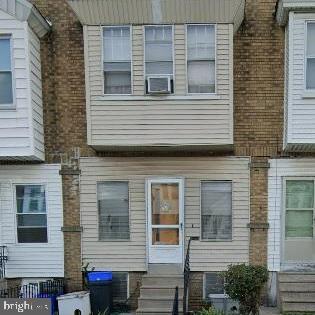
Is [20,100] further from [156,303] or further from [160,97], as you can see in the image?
[156,303]

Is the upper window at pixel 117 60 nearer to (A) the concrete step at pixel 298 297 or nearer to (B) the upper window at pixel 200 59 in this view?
(B) the upper window at pixel 200 59

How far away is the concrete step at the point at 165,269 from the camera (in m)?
8.15

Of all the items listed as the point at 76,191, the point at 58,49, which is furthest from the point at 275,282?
the point at 58,49

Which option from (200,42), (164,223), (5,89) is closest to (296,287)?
(164,223)

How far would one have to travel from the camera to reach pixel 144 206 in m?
8.23

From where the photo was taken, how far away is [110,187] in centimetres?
834

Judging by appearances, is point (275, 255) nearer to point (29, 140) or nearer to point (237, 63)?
point (237, 63)

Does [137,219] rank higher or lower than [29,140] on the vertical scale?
lower

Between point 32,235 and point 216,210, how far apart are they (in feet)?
13.4

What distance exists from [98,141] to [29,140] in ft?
4.44

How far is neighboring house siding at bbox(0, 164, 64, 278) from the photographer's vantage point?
826 cm

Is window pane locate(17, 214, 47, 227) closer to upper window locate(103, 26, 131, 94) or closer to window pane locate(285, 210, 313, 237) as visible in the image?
upper window locate(103, 26, 131, 94)

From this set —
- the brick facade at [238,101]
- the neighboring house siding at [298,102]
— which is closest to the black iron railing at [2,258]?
the brick facade at [238,101]

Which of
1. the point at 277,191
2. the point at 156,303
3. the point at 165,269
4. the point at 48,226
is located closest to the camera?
the point at 156,303
